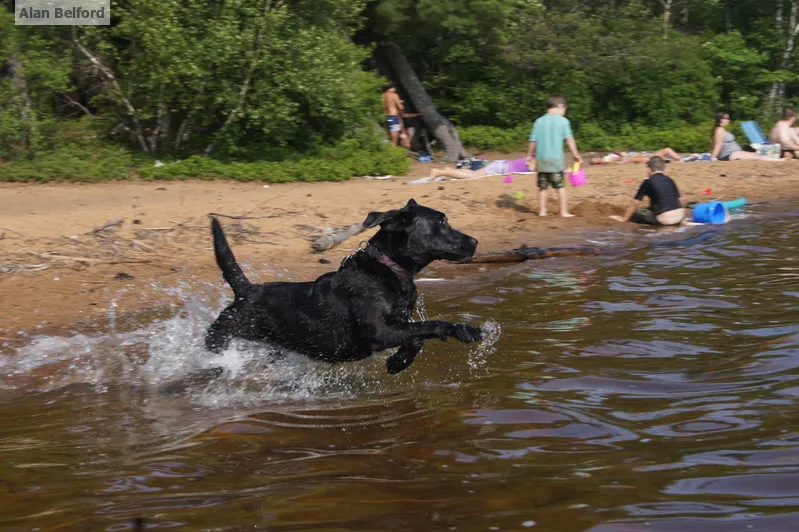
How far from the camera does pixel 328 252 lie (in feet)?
34.3

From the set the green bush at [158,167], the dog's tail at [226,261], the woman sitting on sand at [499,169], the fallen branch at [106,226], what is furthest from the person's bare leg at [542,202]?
the dog's tail at [226,261]

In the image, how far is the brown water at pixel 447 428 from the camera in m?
3.61

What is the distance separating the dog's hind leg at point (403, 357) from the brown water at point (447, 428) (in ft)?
0.40

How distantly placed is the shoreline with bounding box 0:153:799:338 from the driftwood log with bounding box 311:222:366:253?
0.34ft

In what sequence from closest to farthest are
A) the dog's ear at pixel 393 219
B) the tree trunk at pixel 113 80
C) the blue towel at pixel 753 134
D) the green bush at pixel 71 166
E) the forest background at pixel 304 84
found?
1. the dog's ear at pixel 393 219
2. the green bush at pixel 71 166
3. the forest background at pixel 304 84
4. the tree trunk at pixel 113 80
5. the blue towel at pixel 753 134

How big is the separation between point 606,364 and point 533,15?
61.2 ft

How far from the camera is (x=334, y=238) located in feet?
35.2

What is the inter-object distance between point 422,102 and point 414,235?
54.2 feet

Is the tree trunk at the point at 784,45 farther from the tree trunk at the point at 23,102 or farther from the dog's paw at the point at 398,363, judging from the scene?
the dog's paw at the point at 398,363

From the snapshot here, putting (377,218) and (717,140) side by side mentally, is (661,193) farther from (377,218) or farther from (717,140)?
(377,218)

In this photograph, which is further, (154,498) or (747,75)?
(747,75)

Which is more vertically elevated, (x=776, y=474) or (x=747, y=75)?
(x=747, y=75)

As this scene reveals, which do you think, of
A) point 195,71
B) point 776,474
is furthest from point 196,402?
point 195,71

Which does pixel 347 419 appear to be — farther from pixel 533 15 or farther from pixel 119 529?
pixel 533 15
